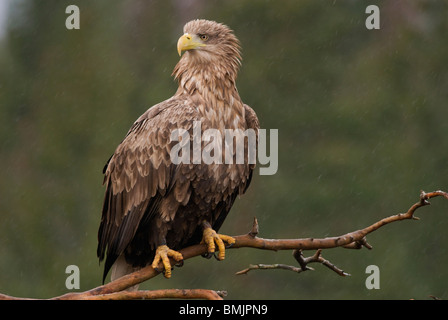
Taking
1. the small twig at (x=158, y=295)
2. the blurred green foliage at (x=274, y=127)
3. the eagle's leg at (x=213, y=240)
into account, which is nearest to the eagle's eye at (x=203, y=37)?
the eagle's leg at (x=213, y=240)

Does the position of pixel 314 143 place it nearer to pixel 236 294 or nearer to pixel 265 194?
pixel 265 194

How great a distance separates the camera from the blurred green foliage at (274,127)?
14.0 meters

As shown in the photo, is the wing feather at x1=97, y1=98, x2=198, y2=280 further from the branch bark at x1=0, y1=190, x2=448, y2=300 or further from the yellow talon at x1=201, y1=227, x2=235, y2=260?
the branch bark at x1=0, y1=190, x2=448, y2=300

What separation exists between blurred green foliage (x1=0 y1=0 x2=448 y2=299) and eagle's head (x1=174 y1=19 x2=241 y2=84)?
865cm

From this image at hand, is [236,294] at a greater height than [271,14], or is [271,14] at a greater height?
[271,14]

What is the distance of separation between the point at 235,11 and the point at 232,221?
174 inches

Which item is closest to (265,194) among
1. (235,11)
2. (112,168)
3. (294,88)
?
(294,88)

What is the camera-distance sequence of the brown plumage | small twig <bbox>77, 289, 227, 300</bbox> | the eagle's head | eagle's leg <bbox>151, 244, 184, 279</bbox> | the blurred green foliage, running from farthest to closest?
the blurred green foliage → the eagle's head → the brown plumage → eagle's leg <bbox>151, 244, 184, 279</bbox> → small twig <bbox>77, 289, 227, 300</bbox>

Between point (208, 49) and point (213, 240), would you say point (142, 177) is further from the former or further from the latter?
point (208, 49)

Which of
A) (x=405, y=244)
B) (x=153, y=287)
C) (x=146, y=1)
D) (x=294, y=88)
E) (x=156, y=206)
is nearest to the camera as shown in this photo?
(x=156, y=206)

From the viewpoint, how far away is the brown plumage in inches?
182

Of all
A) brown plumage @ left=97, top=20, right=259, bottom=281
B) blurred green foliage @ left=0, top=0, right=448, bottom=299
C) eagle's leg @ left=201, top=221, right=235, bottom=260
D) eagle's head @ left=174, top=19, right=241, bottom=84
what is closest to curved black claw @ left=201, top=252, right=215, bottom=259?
eagle's leg @ left=201, top=221, right=235, bottom=260

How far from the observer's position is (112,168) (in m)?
4.90

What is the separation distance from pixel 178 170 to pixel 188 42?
2.55 ft
